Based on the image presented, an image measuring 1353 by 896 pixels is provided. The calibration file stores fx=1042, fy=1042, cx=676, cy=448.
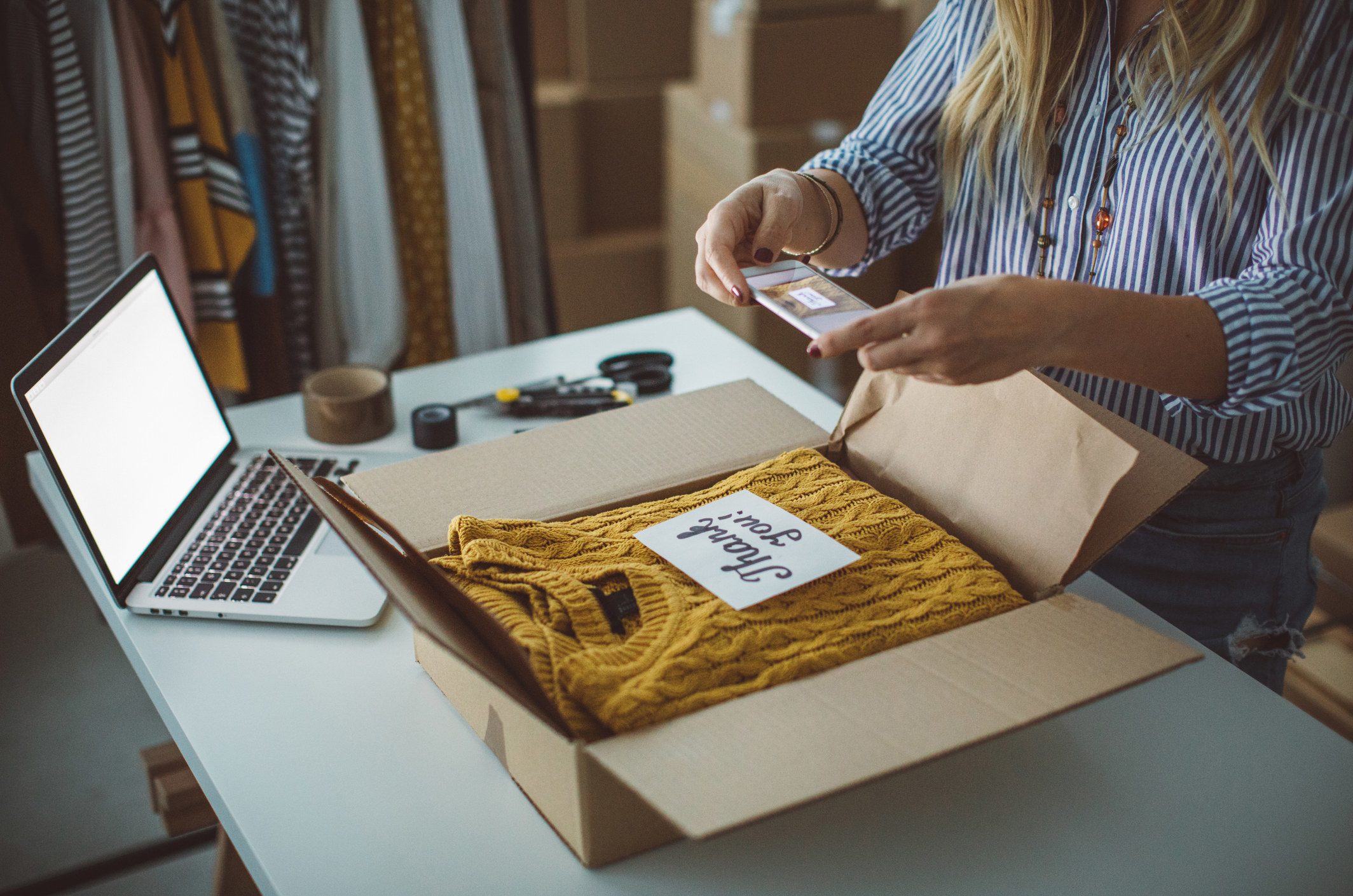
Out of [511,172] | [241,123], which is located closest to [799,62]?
[511,172]

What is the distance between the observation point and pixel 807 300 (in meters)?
0.83

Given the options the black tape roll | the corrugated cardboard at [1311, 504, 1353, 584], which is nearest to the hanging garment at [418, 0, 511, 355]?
the black tape roll

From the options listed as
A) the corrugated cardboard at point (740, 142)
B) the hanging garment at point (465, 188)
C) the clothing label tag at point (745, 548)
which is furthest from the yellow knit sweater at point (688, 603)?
the corrugated cardboard at point (740, 142)

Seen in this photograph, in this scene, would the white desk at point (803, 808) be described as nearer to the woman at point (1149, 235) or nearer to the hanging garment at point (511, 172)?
the woman at point (1149, 235)

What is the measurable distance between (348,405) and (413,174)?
903 millimetres

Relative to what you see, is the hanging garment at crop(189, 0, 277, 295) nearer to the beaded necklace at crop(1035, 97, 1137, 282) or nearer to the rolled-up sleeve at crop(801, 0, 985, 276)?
the rolled-up sleeve at crop(801, 0, 985, 276)

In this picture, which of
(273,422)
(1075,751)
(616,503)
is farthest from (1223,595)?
(273,422)

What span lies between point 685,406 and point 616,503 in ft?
0.61

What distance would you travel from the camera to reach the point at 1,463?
1484 millimetres

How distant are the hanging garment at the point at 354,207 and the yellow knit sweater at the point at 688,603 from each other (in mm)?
1182

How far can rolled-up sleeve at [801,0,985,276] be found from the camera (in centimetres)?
107

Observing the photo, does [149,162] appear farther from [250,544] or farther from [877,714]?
[877,714]

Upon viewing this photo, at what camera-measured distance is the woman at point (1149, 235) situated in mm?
728

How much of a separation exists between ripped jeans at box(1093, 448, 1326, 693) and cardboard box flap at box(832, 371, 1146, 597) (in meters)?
0.21
